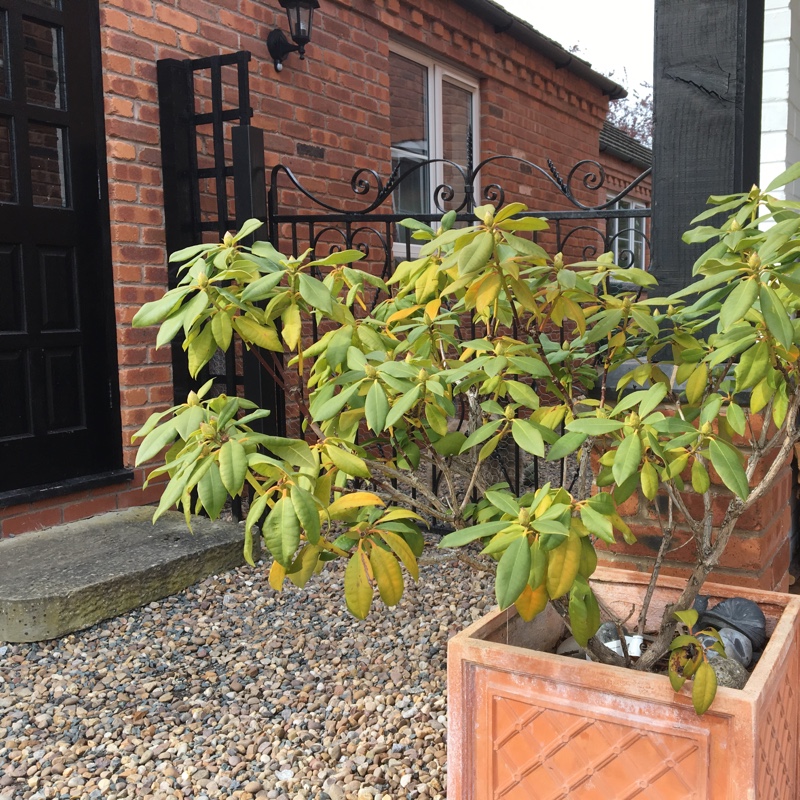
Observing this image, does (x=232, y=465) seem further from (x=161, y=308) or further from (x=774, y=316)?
(x=774, y=316)

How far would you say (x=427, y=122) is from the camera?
6.71 meters

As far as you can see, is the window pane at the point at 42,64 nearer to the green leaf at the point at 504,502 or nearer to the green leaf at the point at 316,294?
the green leaf at the point at 316,294

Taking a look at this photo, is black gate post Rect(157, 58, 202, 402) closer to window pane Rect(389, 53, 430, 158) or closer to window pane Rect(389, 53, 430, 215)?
window pane Rect(389, 53, 430, 215)

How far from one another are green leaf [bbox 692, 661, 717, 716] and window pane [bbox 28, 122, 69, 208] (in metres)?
3.14

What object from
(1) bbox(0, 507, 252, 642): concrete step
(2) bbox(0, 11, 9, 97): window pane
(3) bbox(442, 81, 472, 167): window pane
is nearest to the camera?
(1) bbox(0, 507, 252, 642): concrete step

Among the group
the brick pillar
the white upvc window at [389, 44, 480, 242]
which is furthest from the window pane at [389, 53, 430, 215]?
the brick pillar

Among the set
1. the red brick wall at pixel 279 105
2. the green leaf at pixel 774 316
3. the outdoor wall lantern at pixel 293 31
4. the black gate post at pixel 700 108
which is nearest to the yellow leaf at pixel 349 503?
the green leaf at pixel 774 316

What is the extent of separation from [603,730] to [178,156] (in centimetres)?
320

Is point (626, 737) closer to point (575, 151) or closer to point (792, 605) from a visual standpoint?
point (792, 605)

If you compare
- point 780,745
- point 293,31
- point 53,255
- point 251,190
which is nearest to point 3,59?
point 53,255

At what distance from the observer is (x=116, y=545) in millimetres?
3186

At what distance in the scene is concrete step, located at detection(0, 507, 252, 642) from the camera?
2.68 m

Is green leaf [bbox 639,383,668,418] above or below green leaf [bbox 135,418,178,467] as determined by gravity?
above

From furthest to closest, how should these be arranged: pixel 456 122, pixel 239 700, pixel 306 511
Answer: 1. pixel 456 122
2. pixel 239 700
3. pixel 306 511
